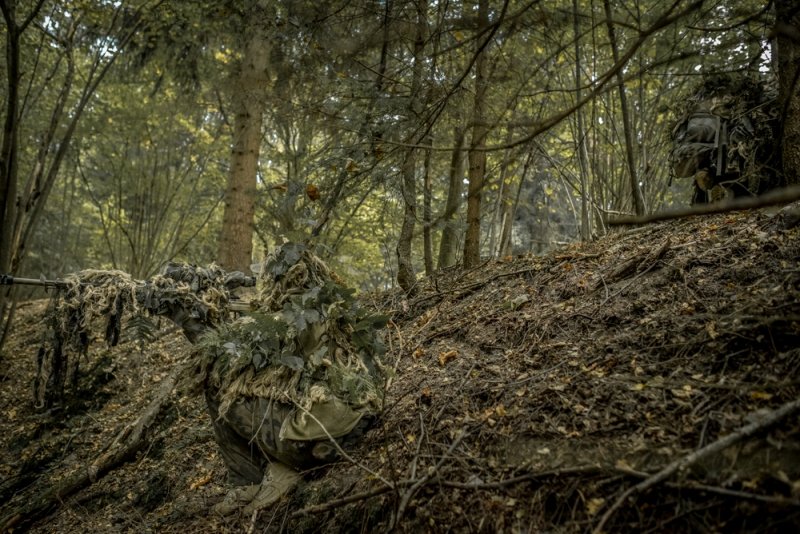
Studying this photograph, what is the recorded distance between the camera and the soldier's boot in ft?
8.26

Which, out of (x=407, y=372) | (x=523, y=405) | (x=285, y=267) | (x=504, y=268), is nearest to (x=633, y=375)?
(x=523, y=405)

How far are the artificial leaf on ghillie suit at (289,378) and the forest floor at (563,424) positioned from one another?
0.51ft

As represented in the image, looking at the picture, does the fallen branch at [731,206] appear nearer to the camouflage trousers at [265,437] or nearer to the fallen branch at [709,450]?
the fallen branch at [709,450]

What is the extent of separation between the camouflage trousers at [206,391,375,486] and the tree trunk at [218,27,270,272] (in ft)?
12.3

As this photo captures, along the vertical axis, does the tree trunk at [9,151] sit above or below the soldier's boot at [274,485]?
above

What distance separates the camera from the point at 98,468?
3.66 metres

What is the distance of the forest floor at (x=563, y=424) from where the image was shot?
1.64 m

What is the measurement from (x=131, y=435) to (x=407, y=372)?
101 inches

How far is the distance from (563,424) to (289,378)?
4.77ft

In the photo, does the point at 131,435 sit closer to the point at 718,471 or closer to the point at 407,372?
the point at 407,372

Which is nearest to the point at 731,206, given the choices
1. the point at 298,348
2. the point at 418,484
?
the point at 418,484

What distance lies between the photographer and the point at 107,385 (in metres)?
5.25

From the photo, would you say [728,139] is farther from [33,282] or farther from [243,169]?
[33,282]

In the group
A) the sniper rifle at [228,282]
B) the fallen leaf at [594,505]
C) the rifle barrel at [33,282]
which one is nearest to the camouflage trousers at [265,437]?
the sniper rifle at [228,282]
